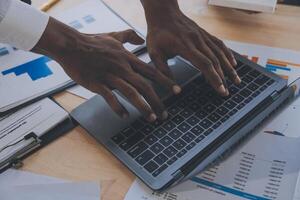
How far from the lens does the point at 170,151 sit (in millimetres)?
668

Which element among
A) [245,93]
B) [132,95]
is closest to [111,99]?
[132,95]

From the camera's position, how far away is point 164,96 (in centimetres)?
76

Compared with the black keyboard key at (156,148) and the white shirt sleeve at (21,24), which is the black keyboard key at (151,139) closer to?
the black keyboard key at (156,148)

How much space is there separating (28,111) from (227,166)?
0.38m

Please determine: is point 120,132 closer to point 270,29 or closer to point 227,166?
point 227,166

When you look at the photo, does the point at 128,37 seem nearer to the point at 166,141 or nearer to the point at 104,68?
the point at 104,68

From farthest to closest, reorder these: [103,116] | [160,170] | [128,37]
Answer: [128,37]
[103,116]
[160,170]

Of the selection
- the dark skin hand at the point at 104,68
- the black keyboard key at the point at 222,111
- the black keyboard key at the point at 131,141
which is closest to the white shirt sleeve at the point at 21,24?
the dark skin hand at the point at 104,68

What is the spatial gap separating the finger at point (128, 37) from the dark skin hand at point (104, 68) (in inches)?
2.6

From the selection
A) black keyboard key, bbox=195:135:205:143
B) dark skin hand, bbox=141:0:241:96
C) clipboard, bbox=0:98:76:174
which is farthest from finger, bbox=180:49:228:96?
clipboard, bbox=0:98:76:174

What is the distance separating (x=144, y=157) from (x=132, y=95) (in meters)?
0.12

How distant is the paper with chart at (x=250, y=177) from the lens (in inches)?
25.2

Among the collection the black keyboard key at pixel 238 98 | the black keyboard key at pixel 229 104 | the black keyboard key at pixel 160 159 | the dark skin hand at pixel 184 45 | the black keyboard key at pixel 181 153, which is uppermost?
the dark skin hand at pixel 184 45

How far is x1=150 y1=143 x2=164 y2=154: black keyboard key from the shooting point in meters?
0.67
